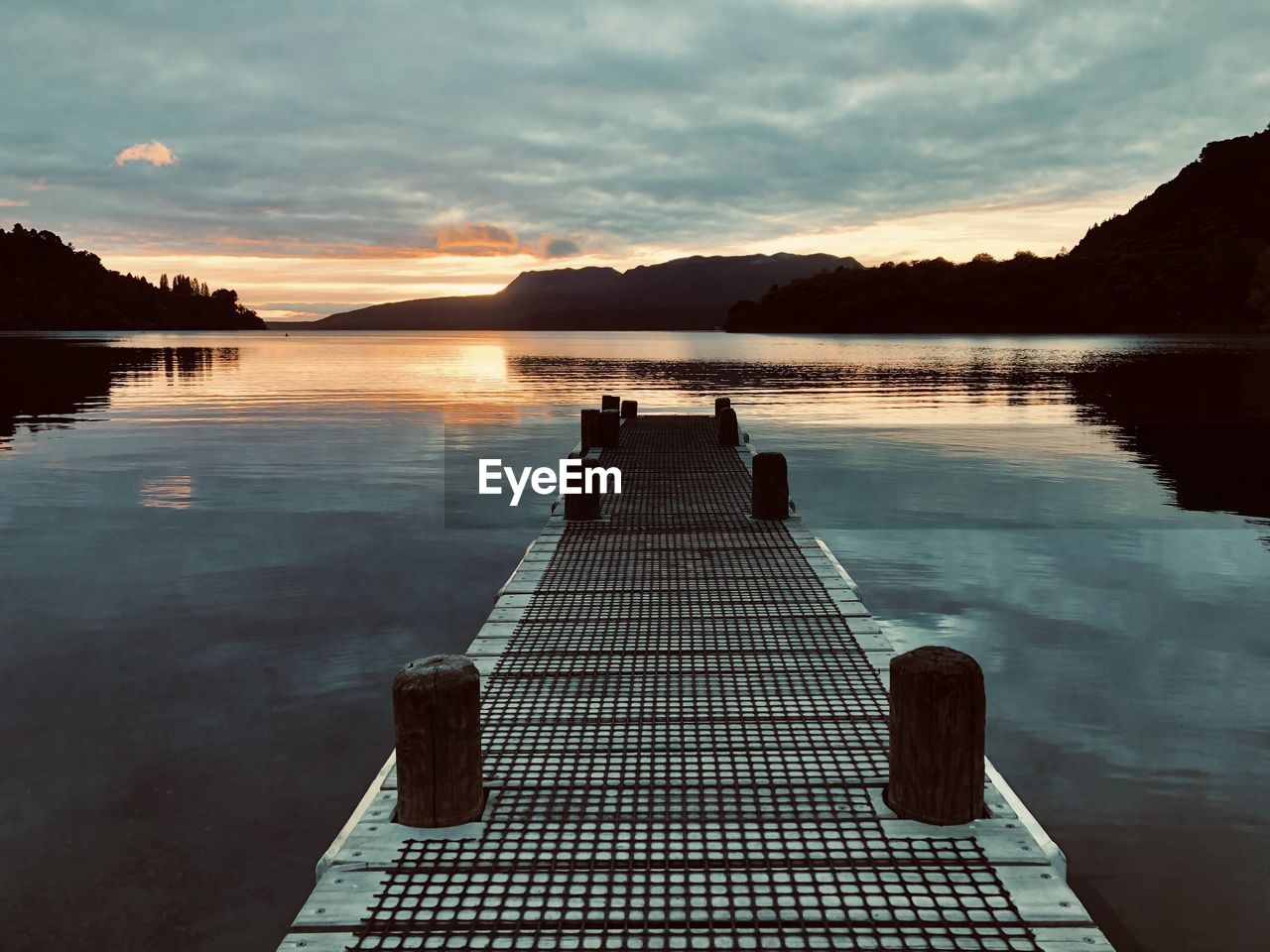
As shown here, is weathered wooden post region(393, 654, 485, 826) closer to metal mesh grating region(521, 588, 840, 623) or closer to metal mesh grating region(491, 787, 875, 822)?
metal mesh grating region(491, 787, 875, 822)

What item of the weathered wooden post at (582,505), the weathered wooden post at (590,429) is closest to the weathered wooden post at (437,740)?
the weathered wooden post at (582,505)

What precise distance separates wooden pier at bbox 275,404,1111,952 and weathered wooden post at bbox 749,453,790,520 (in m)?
5.21

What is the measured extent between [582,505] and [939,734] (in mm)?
11060

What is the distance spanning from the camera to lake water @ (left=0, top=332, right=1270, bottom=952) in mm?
7250

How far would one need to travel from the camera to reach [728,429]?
1024 inches

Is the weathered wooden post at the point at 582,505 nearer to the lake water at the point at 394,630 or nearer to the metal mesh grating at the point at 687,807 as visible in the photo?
the lake water at the point at 394,630

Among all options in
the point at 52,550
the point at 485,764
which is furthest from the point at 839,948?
the point at 52,550

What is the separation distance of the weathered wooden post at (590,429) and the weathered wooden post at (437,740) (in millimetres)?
19789

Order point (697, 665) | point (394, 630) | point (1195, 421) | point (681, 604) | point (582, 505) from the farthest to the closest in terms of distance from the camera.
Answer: point (1195, 421), point (582, 505), point (394, 630), point (681, 604), point (697, 665)

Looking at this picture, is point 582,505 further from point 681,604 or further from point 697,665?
point 697,665

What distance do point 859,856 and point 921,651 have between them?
1.30m

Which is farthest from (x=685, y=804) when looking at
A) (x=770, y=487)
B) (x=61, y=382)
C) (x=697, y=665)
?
(x=61, y=382)

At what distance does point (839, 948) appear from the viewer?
4.68 meters

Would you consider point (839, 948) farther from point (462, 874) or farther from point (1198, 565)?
point (1198, 565)
